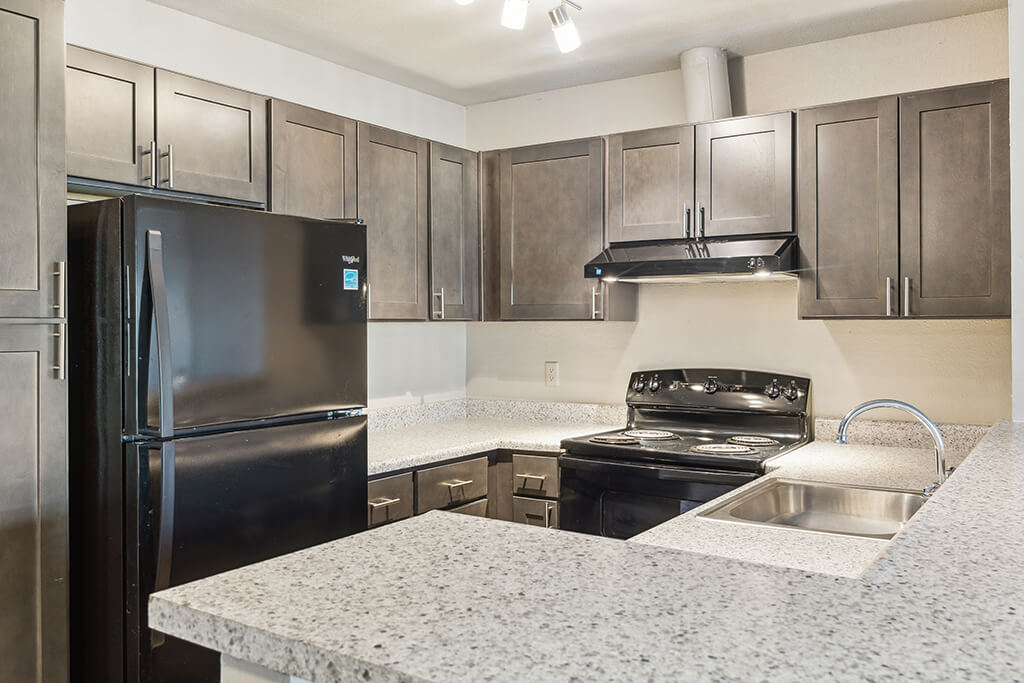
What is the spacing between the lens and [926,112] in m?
2.69

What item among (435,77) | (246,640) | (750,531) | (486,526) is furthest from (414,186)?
(246,640)

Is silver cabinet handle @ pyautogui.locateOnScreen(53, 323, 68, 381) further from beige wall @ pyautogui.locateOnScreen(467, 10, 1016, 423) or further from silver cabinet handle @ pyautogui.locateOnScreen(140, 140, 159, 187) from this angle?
beige wall @ pyautogui.locateOnScreen(467, 10, 1016, 423)

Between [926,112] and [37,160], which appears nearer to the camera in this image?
[37,160]

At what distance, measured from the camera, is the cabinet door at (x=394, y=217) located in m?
3.14

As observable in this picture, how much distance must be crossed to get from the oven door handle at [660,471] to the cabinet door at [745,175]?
90cm

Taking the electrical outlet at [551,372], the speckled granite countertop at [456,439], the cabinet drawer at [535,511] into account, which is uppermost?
the electrical outlet at [551,372]

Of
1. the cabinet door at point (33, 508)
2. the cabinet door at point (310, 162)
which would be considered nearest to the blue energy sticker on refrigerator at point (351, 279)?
the cabinet door at point (310, 162)

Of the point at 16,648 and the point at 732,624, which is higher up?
the point at 732,624

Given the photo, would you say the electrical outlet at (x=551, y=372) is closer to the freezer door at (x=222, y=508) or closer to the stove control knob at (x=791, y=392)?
the stove control knob at (x=791, y=392)

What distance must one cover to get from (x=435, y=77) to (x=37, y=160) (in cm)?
192

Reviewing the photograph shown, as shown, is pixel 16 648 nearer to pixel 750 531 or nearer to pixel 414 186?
pixel 750 531

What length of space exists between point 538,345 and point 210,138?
1840 mm

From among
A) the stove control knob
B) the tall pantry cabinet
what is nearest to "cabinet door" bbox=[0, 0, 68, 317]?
the tall pantry cabinet

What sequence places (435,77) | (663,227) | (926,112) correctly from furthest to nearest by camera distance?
1. (435,77)
2. (663,227)
3. (926,112)
